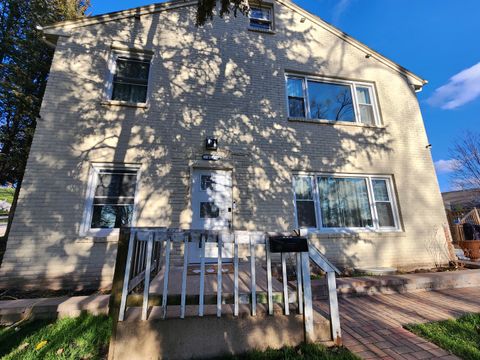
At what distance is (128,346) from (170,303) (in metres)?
0.53

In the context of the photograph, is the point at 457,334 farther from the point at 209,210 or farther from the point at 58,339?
the point at 58,339

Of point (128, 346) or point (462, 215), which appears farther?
point (462, 215)

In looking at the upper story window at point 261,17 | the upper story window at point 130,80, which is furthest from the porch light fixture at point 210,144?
the upper story window at point 261,17

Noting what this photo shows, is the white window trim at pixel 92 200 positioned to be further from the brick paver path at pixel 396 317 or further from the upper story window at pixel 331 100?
the upper story window at pixel 331 100

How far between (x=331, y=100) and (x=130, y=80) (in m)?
6.06

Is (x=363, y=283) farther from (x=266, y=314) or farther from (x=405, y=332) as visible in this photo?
(x=266, y=314)

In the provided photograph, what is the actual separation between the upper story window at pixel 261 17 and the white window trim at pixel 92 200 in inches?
237

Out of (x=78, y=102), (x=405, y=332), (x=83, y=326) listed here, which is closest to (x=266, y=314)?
(x=405, y=332)

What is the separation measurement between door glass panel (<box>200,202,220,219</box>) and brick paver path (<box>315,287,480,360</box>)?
2.90m

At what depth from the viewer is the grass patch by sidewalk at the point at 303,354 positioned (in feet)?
7.66

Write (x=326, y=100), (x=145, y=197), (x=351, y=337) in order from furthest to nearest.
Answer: (x=326, y=100)
(x=145, y=197)
(x=351, y=337)

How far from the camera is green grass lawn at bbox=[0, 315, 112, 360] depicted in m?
2.53

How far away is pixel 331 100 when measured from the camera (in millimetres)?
7520

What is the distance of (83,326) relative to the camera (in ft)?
10.2
